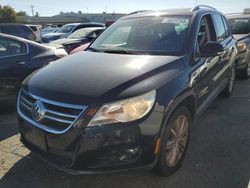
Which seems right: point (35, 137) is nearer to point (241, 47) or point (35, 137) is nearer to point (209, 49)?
point (209, 49)

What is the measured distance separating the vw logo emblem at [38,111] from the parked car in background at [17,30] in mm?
10250

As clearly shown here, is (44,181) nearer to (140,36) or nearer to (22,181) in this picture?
(22,181)

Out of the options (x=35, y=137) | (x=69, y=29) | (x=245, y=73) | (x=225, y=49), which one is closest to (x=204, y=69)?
(x=225, y=49)

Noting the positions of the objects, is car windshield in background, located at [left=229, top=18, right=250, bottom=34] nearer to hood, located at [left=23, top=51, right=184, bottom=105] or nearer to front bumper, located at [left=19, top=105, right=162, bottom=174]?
hood, located at [left=23, top=51, right=184, bottom=105]

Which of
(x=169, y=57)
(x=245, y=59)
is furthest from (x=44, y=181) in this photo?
(x=245, y=59)

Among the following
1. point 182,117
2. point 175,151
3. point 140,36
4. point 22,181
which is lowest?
point 22,181

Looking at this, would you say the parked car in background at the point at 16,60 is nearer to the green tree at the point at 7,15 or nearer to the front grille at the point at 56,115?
the front grille at the point at 56,115

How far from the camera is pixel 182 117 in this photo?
3.16 meters

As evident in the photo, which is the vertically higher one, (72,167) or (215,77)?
(215,77)

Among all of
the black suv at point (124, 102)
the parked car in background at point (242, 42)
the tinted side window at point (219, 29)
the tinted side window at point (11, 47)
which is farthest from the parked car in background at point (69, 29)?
the black suv at point (124, 102)

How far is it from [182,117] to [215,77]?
4.69ft

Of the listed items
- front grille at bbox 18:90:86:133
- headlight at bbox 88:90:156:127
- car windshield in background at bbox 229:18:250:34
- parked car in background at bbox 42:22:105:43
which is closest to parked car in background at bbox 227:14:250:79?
car windshield in background at bbox 229:18:250:34

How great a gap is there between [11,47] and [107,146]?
11.6 feet

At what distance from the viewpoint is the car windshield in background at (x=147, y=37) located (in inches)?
140
